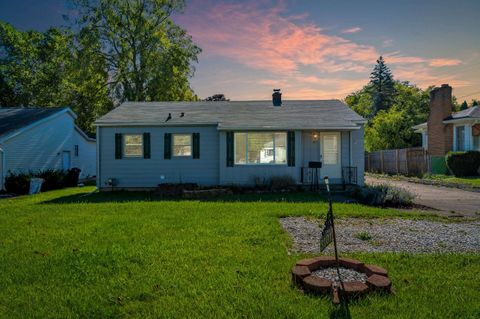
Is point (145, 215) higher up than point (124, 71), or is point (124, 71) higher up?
point (124, 71)

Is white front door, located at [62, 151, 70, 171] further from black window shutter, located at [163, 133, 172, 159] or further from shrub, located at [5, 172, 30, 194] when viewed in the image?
black window shutter, located at [163, 133, 172, 159]

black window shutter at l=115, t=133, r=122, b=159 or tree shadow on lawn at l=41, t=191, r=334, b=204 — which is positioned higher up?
black window shutter at l=115, t=133, r=122, b=159

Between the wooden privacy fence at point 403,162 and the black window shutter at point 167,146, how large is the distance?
16.3 meters

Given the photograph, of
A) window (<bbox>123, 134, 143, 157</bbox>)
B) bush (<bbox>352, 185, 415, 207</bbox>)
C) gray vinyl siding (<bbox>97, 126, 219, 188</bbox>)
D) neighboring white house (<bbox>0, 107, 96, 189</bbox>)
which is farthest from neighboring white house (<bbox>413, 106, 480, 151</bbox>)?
neighboring white house (<bbox>0, 107, 96, 189</bbox>)

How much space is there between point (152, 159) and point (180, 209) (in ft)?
19.5

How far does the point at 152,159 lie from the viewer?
15.2 meters

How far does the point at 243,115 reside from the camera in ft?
53.5

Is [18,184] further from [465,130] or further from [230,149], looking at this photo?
[465,130]

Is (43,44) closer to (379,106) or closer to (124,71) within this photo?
(124,71)

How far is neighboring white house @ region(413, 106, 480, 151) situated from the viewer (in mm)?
22016

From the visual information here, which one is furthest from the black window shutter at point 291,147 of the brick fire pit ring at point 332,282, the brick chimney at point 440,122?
the brick chimney at point 440,122

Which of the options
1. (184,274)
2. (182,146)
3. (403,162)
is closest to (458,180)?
(403,162)

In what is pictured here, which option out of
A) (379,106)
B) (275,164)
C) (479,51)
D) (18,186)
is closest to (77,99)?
(18,186)

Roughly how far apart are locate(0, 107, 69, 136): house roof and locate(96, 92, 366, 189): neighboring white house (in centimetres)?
637
